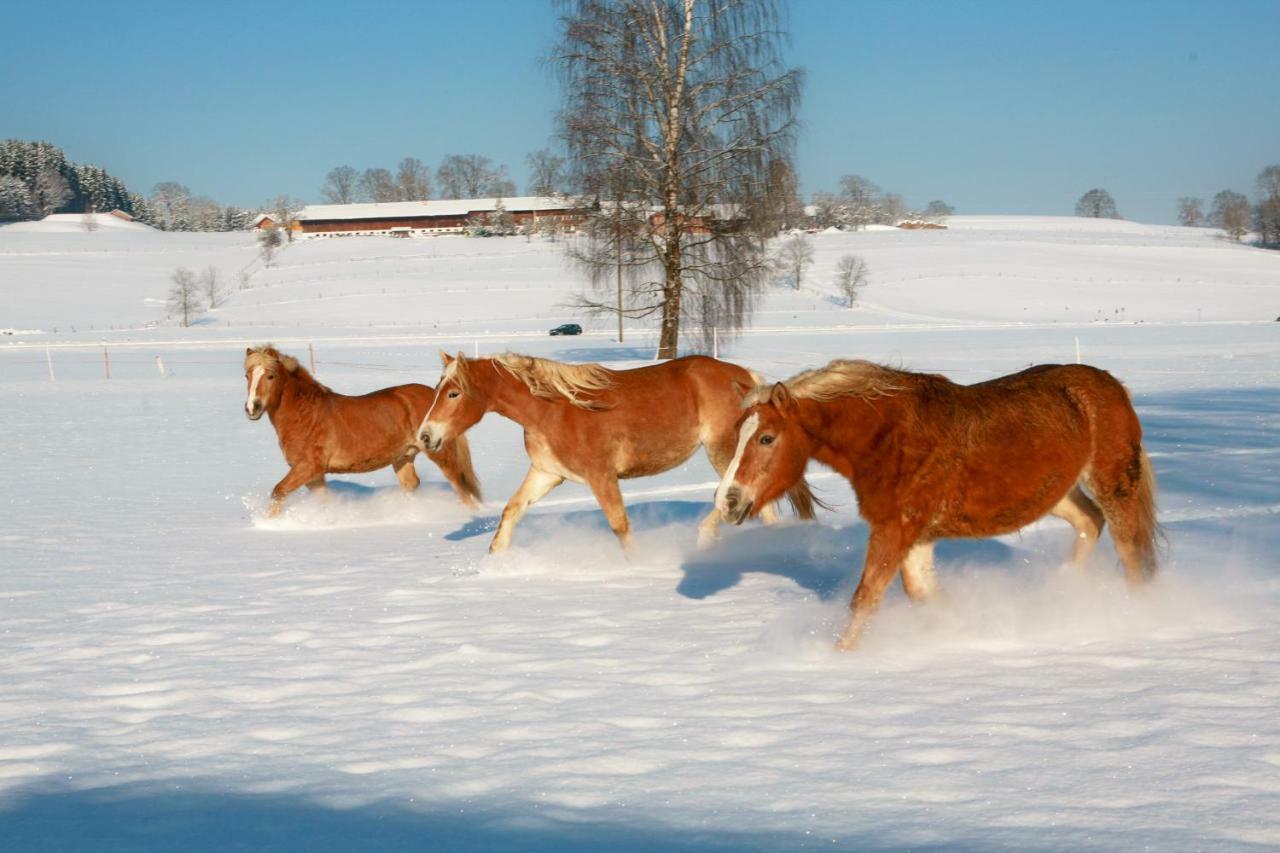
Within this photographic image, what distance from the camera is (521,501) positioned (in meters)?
8.41

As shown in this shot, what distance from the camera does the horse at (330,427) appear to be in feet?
35.1

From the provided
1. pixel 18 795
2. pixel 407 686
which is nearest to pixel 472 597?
pixel 407 686

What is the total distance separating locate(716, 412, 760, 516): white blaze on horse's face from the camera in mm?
5652

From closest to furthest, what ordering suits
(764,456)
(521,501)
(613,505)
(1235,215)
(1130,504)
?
(764,456)
(1130,504)
(613,505)
(521,501)
(1235,215)

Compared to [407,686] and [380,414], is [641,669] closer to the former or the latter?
[407,686]

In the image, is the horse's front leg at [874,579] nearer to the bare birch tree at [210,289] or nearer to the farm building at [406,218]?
the bare birch tree at [210,289]

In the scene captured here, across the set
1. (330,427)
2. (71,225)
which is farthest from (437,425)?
(71,225)

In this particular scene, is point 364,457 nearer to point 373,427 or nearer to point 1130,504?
point 373,427

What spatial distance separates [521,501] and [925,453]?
359 cm

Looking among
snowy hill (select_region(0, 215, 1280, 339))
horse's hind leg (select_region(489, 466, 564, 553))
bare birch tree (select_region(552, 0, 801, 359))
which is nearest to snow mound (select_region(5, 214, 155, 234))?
snowy hill (select_region(0, 215, 1280, 339))

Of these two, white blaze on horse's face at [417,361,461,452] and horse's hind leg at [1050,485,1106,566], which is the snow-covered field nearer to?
horse's hind leg at [1050,485,1106,566]

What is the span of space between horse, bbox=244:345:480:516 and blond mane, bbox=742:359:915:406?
5395 mm

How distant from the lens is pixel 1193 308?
229 feet

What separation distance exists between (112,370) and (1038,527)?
113 ft
